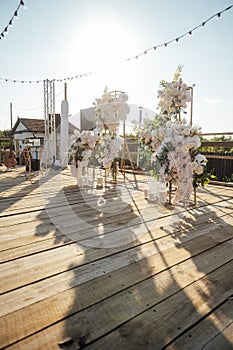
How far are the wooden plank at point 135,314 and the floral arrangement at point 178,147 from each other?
1.39 meters

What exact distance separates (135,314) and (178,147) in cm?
179

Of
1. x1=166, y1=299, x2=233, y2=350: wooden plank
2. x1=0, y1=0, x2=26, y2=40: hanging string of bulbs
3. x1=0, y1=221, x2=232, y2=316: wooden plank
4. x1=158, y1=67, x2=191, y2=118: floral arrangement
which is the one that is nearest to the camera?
x1=166, y1=299, x2=233, y2=350: wooden plank

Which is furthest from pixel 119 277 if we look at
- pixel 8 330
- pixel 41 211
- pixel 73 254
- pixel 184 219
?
pixel 41 211

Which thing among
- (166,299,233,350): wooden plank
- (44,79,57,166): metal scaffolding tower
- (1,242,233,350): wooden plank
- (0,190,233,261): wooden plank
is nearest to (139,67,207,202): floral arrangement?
(0,190,233,261): wooden plank

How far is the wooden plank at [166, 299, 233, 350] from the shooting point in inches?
31.8

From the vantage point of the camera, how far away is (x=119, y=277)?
123 centimetres

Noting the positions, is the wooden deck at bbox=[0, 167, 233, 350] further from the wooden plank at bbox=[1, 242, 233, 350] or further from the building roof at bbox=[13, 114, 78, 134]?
the building roof at bbox=[13, 114, 78, 134]

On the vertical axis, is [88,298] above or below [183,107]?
below

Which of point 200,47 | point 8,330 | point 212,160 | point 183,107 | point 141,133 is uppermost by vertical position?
point 200,47

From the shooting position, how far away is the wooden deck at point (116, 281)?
2.79ft

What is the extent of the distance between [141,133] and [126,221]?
1.18m

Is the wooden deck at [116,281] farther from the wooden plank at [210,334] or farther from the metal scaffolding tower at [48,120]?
the metal scaffolding tower at [48,120]

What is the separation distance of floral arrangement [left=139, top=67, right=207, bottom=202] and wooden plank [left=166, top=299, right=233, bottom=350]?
167 cm

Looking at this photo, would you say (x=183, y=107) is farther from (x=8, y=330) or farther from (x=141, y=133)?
(x=8, y=330)
